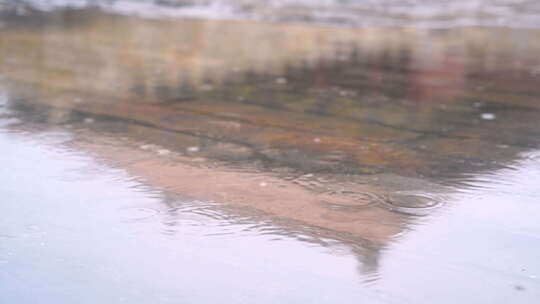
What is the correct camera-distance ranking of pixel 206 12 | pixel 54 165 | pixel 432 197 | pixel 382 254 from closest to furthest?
pixel 382 254 → pixel 432 197 → pixel 54 165 → pixel 206 12

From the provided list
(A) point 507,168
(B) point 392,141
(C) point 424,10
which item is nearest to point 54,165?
(B) point 392,141

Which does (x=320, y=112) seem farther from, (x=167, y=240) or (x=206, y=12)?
(x=206, y=12)

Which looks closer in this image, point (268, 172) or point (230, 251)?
point (230, 251)

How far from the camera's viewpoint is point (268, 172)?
8.29 feet

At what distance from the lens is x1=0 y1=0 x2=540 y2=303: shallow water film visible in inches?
72.1

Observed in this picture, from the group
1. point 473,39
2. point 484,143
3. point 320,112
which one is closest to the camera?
point 484,143

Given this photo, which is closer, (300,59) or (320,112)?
(320,112)

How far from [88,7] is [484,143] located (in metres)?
4.58

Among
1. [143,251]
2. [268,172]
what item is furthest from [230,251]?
[268,172]

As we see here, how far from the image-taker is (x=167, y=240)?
6.63 feet

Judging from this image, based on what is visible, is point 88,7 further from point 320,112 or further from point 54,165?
point 54,165

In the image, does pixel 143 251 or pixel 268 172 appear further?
pixel 268 172

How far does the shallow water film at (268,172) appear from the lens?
1830 mm

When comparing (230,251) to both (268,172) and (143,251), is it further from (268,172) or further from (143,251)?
(268,172)
